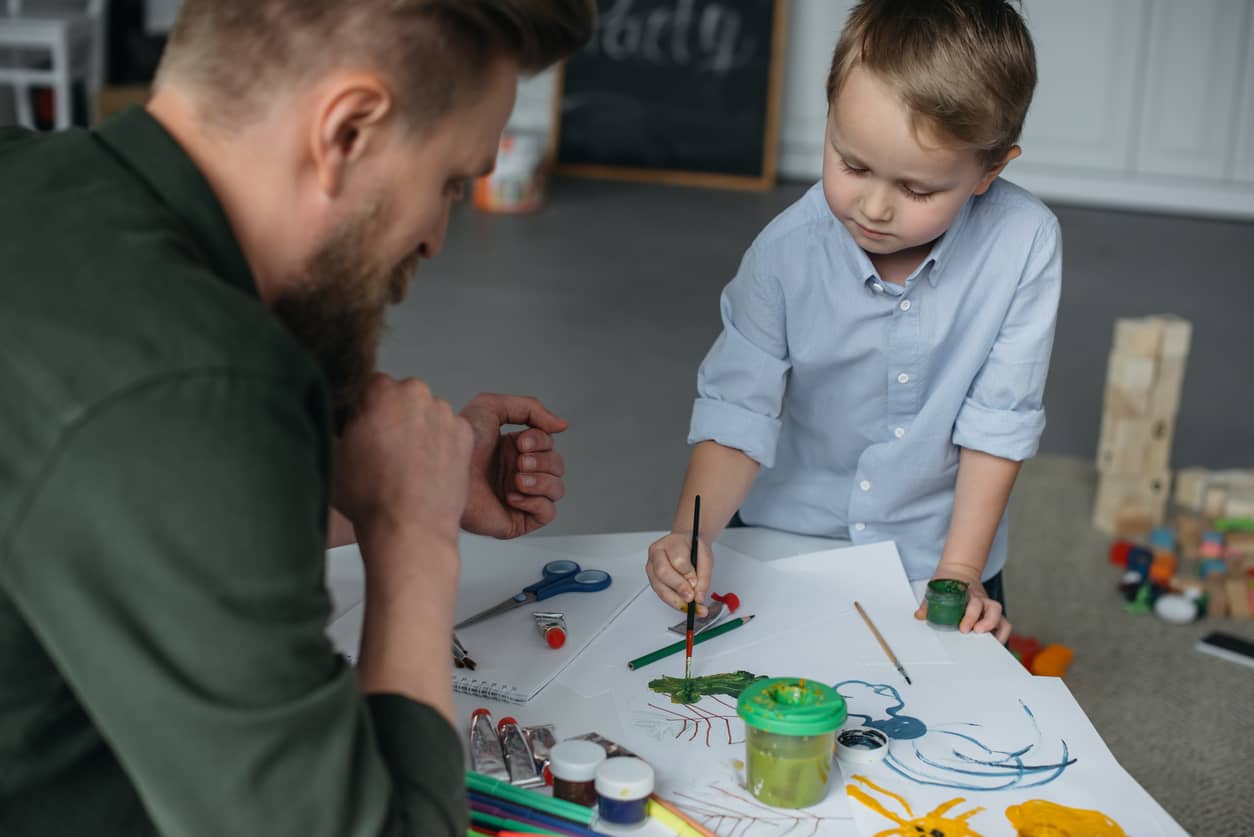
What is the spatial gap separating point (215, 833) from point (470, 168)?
15.0 inches

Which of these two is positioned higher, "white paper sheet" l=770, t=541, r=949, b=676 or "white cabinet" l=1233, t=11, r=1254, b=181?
"white cabinet" l=1233, t=11, r=1254, b=181

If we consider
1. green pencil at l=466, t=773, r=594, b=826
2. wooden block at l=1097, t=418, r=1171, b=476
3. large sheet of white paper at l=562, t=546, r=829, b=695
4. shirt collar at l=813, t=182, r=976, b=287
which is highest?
shirt collar at l=813, t=182, r=976, b=287

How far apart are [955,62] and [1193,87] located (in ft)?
14.4

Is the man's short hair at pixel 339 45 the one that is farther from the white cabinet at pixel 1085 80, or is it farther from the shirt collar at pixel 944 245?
the white cabinet at pixel 1085 80

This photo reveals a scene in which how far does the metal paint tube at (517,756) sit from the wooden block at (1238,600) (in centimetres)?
200

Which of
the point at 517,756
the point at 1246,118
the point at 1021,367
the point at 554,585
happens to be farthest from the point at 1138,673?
the point at 1246,118

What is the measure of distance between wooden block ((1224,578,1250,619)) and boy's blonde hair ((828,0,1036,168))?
1605 millimetres

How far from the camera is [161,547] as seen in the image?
56 cm

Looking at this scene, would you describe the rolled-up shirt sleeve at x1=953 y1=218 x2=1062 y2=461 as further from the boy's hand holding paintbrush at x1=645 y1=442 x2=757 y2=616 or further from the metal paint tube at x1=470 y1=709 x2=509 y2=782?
the metal paint tube at x1=470 y1=709 x2=509 y2=782

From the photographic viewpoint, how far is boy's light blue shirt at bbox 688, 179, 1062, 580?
1354 mm

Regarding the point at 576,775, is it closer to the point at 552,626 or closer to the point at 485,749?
the point at 485,749

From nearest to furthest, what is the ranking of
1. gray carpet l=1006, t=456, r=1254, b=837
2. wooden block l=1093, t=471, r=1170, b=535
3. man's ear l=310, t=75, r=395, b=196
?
man's ear l=310, t=75, r=395, b=196
gray carpet l=1006, t=456, r=1254, b=837
wooden block l=1093, t=471, r=1170, b=535

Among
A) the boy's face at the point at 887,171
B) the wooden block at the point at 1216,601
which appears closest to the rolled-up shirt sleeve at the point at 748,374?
the boy's face at the point at 887,171

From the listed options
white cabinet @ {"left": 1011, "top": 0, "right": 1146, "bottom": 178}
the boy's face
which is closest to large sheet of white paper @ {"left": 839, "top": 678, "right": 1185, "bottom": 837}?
A: the boy's face
